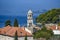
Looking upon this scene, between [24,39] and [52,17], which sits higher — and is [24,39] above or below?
below

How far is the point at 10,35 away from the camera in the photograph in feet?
115

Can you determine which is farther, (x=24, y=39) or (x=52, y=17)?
(x=52, y=17)

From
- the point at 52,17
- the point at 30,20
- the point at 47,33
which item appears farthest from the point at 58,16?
the point at 47,33

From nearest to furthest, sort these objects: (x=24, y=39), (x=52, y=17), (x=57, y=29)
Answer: (x=24, y=39), (x=57, y=29), (x=52, y=17)

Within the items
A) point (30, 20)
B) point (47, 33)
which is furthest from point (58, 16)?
point (47, 33)

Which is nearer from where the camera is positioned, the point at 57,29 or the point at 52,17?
the point at 57,29

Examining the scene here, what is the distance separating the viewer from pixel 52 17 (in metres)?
74.8

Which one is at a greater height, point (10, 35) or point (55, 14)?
point (55, 14)

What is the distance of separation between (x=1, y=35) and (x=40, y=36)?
12.6 ft

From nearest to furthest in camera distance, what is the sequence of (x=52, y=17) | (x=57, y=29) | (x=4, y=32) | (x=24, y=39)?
1. (x=24, y=39)
2. (x=4, y=32)
3. (x=57, y=29)
4. (x=52, y=17)

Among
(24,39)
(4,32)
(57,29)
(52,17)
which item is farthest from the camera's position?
(52,17)

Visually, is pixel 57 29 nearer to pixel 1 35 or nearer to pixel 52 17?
pixel 1 35

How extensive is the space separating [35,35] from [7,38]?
→ 3759mm

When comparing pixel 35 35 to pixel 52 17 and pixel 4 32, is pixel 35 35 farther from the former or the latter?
pixel 52 17
